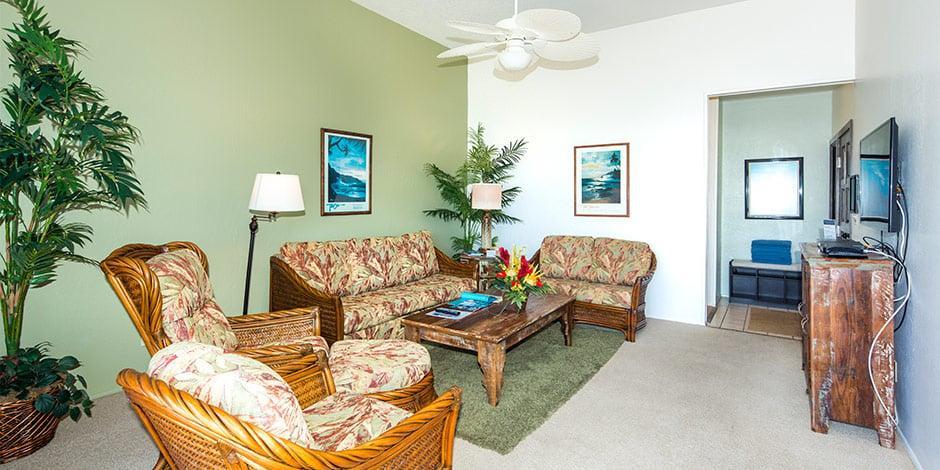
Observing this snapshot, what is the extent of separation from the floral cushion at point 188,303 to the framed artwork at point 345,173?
199 cm

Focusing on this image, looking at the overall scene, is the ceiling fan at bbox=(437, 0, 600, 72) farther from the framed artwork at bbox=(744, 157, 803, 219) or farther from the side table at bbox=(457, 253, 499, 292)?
the framed artwork at bbox=(744, 157, 803, 219)

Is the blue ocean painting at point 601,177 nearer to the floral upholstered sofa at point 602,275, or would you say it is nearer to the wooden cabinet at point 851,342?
the floral upholstered sofa at point 602,275

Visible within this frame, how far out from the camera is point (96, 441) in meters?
2.64

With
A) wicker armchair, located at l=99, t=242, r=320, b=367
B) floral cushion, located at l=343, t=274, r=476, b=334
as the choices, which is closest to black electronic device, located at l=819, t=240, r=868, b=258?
wicker armchair, located at l=99, t=242, r=320, b=367

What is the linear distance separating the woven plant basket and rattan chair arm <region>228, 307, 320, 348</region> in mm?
984

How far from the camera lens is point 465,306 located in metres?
3.78

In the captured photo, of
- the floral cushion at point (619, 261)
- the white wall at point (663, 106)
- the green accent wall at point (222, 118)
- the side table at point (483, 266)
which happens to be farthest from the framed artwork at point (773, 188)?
the green accent wall at point (222, 118)

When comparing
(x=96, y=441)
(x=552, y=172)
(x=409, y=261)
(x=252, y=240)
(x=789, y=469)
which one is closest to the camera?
(x=789, y=469)

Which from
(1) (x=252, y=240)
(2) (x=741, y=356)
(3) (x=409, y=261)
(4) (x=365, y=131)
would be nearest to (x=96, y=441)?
(1) (x=252, y=240)

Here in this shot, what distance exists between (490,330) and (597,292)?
5.92 ft

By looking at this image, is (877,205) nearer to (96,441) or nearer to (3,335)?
(96,441)

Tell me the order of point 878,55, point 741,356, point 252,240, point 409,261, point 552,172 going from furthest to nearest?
point 552,172, point 409,261, point 741,356, point 252,240, point 878,55

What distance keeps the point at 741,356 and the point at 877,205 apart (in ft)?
5.79

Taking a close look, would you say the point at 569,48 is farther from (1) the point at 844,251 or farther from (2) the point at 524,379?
(2) the point at 524,379
